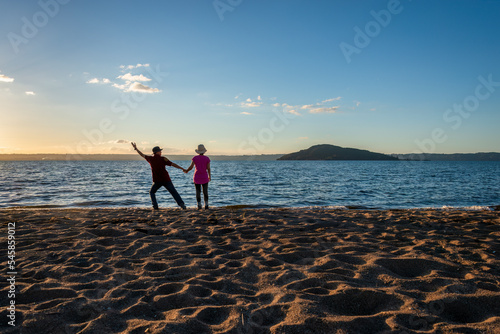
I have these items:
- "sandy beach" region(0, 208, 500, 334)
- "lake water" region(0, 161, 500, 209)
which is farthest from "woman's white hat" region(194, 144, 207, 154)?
"lake water" region(0, 161, 500, 209)

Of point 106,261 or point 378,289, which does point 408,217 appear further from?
point 106,261

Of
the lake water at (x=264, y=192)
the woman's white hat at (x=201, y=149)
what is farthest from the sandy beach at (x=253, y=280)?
the lake water at (x=264, y=192)

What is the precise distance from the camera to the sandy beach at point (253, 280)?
9.95 ft

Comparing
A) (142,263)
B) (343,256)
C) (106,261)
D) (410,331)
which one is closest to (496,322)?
(410,331)

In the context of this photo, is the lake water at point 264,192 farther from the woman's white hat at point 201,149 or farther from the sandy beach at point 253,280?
the sandy beach at point 253,280

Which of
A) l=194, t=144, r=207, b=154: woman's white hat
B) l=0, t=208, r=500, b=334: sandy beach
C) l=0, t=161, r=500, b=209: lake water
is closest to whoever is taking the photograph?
l=0, t=208, r=500, b=334: sandy beach

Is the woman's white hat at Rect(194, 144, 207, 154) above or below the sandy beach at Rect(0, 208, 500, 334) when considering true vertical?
above

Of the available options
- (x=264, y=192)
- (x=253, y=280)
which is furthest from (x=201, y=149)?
(x=264, y=192)

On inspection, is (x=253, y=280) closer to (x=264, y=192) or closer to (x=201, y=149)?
(x=201, y=149)

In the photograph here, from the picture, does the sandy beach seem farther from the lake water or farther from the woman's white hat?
the lake water

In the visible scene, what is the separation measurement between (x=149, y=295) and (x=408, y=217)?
8448 millimetres

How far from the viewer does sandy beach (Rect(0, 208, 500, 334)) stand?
303cm

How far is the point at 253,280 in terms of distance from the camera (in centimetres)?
414

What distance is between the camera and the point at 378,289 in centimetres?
374
